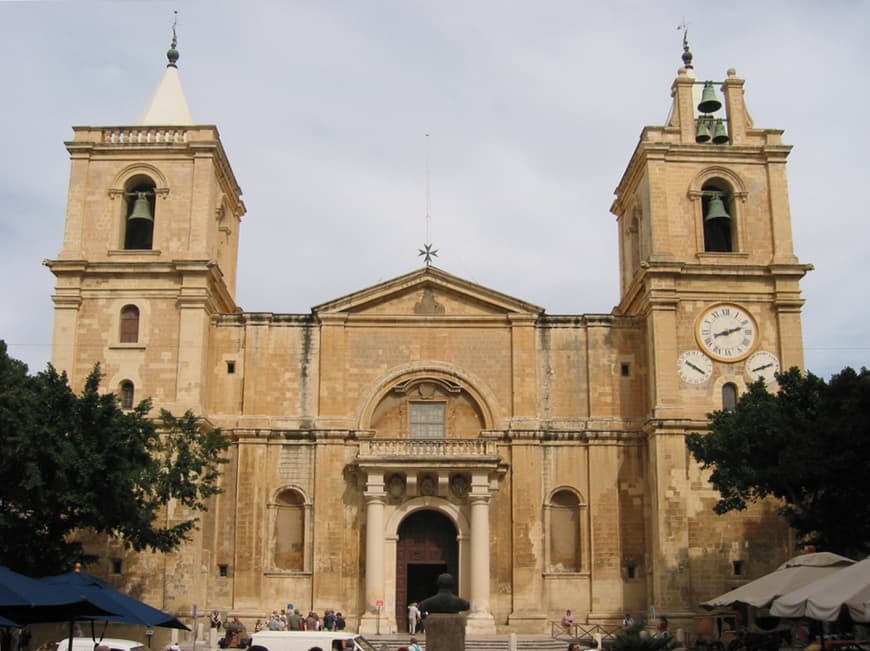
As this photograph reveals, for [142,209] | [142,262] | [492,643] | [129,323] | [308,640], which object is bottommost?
[492,643]

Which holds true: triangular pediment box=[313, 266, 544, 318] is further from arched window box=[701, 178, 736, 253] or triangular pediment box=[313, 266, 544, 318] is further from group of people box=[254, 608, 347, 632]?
group of people box=[254, 608, 347, 632]

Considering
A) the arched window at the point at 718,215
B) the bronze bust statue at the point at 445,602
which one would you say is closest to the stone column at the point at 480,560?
the arched window at the point at 718,215

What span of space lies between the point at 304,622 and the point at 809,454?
1533 cm

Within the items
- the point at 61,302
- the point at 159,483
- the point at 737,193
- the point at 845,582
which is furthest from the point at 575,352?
the point at 845,582

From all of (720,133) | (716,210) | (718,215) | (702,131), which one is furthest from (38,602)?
(720,133)

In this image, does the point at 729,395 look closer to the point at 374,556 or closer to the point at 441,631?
the point at 374,556

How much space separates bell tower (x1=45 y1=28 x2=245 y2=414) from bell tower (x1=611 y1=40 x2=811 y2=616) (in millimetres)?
14244

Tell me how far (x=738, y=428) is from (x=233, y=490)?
1575 centimetres

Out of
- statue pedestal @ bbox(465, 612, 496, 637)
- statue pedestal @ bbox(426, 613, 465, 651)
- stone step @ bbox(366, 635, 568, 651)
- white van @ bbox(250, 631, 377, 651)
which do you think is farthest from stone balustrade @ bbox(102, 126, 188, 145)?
statue pedestal @ bbox(426, 613, 465, 651)

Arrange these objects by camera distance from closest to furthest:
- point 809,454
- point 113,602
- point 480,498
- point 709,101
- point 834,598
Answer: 1. point 834,598
2. point 113,602
3. point 809,454
4. point 480,498
5. point 709,101

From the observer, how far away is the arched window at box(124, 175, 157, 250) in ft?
120

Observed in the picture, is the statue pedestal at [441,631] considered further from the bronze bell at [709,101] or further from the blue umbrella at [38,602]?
the bronze bell at [709,101]

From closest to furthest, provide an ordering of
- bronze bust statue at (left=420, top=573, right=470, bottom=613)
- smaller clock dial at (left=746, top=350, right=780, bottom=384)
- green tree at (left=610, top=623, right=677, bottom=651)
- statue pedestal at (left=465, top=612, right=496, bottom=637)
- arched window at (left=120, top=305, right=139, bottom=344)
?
green tree at (left=610, top=623, right=677, bottom=651)
bronze bust statue at (left=420, top=573, right=470, bottom=613)
statue pedestal at (left=465, top=612, right=496, bottom=637)
smaller clock dial at (left=746, top=350, right=780, bottom=384)
arched window at (left=120, top=305, right=139, bottom=344)

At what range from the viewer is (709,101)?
125 feet
